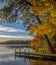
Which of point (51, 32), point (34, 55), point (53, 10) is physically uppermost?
point (53, 10)

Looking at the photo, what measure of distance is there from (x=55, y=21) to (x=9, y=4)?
12.5 metres

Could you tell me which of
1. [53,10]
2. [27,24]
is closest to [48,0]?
[53,10]

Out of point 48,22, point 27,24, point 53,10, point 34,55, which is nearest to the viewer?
point 53,10

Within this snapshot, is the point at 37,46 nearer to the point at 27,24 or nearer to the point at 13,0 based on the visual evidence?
the point at 27,24

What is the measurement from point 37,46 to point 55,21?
20.6 metres

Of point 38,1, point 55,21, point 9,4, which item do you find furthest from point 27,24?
point 55,21

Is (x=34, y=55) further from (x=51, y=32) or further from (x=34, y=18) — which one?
(x=51, y=32)

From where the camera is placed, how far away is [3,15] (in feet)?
123

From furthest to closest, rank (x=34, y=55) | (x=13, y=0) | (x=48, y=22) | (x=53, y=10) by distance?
(x=34, y=55) → (x=13, y=0) → (x=48, y=22) → (x=53, y=10)

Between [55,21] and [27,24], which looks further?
[27,24]

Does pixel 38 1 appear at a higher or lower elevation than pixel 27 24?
higher

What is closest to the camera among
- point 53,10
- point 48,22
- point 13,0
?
point 53,10

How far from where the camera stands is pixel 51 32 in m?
28.3

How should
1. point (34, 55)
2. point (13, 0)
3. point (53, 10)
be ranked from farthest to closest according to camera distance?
1. point (34, 55)
2. point (13, 0)
3. point (53, 10)
